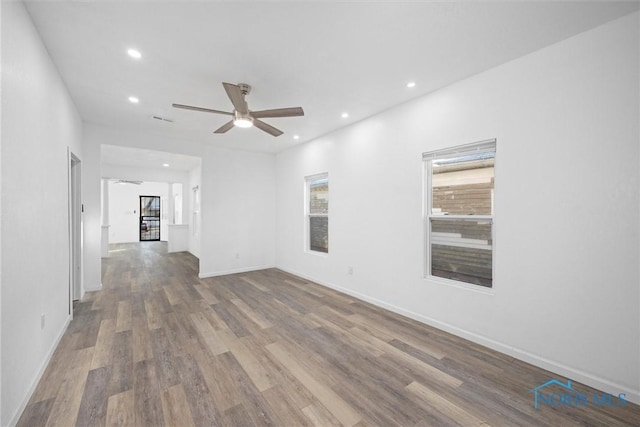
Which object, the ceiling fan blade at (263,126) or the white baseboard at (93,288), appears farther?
Answer: the white baseboard at (93,288)

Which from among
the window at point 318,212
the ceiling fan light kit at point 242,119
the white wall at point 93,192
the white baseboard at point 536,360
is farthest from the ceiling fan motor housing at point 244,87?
the white baseboard at point 536,360

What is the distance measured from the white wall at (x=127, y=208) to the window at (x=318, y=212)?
855cm

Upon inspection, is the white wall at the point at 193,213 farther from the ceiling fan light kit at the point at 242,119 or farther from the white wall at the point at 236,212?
the ceiling fan light kit at the point at 242,119

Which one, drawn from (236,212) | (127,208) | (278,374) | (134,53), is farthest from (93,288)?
(127,208)

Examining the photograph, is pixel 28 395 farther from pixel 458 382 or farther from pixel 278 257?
pixel 278 257

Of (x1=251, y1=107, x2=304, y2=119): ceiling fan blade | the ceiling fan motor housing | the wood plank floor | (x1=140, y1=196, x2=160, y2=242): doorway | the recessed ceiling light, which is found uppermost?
the recessed ceiling light

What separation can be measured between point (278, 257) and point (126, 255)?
16.9ft

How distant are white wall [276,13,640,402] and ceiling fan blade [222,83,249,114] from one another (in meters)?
1.99

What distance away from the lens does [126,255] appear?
25.0 ft

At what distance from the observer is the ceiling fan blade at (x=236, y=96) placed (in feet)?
7.09

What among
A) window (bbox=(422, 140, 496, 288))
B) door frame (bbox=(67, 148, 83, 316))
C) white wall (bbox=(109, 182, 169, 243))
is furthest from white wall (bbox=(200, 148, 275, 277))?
white wall (bbox=(109, 182, 169, 243))

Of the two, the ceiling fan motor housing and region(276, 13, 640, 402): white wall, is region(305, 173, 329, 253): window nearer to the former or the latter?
region(276, 13, 640, 402): white wall

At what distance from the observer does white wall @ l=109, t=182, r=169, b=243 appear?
10547mm

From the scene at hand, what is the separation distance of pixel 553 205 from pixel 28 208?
414 centimetres
